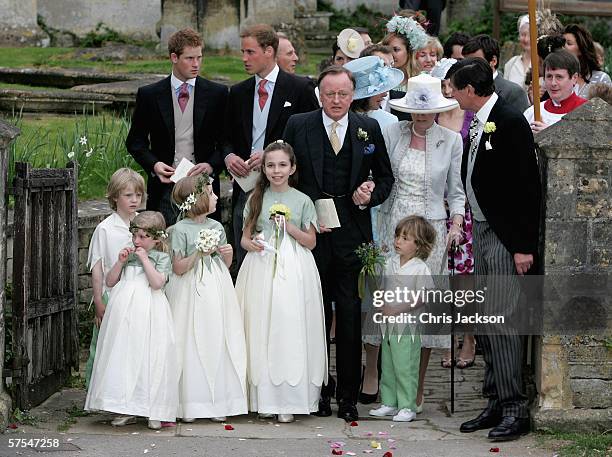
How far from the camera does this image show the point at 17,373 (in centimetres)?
791

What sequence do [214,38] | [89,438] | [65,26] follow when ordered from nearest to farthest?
[89,438] < [214,38] < [65,26]

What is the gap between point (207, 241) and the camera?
7816mm

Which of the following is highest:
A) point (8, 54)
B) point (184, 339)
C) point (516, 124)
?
point (8, 54)

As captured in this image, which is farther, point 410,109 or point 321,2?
point 321,2

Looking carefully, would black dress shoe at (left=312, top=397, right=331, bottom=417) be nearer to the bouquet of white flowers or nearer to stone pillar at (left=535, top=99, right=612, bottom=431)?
the bouquet of white flowers

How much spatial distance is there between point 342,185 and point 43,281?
184cm

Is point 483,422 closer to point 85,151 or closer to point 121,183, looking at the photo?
point 121,183

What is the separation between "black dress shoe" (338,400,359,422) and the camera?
26.2 feet

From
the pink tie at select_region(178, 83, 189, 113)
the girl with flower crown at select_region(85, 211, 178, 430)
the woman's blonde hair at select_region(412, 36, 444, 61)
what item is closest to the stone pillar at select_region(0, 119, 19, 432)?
the girl with flower crown at select_region(85, 211, 178, 430)

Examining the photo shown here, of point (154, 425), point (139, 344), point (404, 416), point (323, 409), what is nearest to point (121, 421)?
point (154, 425)

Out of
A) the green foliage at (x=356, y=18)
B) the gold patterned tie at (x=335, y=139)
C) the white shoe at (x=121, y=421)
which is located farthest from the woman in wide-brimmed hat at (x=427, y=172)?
the green foliage at (x=356, y=18)

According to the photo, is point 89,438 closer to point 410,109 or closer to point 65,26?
point 410,109

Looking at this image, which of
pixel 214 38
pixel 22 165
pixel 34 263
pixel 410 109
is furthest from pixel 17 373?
pixel 214 38

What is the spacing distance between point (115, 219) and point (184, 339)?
0.89m
